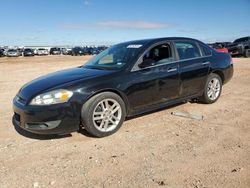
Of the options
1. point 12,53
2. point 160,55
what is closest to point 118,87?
point 160,55

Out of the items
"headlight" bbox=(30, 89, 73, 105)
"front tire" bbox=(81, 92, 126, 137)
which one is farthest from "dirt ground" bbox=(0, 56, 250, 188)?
"headlight" bbox=(30, 89, 73, 105)

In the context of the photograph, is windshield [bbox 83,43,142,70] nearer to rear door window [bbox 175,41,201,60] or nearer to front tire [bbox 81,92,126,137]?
front tire [bbox 81,92,126,137]

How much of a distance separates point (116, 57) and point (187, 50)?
158 cm

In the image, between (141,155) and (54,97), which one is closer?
(141,155)

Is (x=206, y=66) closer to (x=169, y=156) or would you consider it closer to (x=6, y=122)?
(x=169, y=156)

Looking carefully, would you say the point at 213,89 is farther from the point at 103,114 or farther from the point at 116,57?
the point at 103,114

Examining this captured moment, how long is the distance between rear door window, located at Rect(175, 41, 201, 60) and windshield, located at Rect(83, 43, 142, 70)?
3.00ft

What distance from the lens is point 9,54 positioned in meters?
50.0

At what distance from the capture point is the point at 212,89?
22.4ft

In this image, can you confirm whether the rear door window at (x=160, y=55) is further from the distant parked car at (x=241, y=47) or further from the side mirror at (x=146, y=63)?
the distant parked car at (x=241, y=47)

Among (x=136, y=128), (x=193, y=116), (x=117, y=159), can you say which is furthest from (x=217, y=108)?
(x=117, y=159)

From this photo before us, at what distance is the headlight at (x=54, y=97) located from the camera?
4.50 metres

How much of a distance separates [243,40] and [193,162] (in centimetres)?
2265

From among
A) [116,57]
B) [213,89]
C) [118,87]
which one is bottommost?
[213,89]
